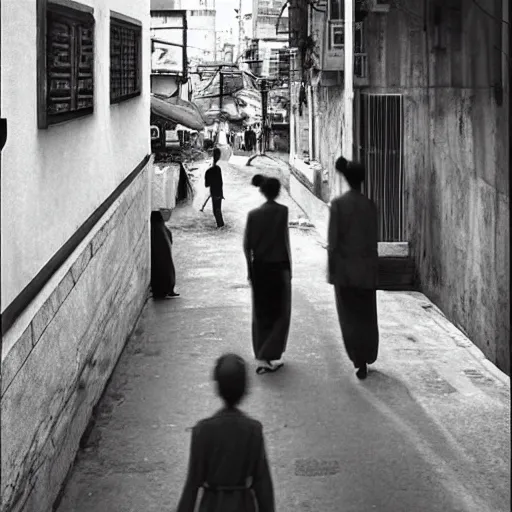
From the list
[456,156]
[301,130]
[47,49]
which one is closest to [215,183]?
[301,130]

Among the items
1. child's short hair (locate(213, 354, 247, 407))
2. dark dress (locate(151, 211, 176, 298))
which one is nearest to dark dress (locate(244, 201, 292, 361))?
child's short hair (locate(213, 354, 247, 407))

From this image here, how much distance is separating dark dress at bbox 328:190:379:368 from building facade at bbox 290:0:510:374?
48.0 inches

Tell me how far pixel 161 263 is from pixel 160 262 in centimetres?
4

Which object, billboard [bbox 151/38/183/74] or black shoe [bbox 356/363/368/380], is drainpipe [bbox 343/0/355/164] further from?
billboard [bbox 151/38/183/74]

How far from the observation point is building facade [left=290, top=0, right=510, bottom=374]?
7875 mm

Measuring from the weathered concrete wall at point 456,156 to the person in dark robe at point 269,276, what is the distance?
5.99 ft

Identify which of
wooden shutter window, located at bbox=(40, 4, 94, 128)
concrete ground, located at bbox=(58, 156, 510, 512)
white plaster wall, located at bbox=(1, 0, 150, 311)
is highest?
wooden shutter window, located at bbox=(40, 4, 94, 128)

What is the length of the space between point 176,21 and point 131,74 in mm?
17003

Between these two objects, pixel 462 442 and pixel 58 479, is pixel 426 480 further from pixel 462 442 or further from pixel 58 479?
pixel 58 479

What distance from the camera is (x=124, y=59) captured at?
9180 millimetres

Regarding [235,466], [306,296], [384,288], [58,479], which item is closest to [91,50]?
[58,479]

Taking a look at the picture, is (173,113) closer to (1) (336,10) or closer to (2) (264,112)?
(1) (336,10)

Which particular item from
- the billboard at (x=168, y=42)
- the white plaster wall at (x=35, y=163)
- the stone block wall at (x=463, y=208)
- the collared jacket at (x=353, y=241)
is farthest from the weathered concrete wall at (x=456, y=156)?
the billboard at (x=168, y=42)

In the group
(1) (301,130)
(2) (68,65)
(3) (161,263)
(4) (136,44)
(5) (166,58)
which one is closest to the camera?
(2) (68,65)
